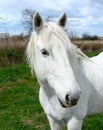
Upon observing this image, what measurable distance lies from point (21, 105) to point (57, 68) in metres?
4.12

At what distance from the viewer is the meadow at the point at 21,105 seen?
5841 mm

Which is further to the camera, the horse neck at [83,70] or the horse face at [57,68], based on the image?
the horse neck at [83,70]

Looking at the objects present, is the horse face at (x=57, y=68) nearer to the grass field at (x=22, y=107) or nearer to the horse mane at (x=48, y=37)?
the horse mane at (x=48, y=37)

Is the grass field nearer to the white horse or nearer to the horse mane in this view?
the white horse

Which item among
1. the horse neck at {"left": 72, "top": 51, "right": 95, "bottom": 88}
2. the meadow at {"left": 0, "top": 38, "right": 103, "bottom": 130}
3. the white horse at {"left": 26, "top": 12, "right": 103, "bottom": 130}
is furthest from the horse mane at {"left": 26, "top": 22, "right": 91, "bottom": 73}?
the meadow at {"left": 0, "top": 38, "right": 103, "bottom": 130}

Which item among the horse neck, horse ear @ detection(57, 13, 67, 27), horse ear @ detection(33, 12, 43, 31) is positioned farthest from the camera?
the horse neck

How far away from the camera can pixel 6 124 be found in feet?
19.8

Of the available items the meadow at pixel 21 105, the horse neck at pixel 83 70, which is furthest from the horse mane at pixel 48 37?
the meadow at pixel 21 105

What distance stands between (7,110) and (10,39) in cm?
827

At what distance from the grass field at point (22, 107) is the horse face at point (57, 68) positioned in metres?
2.34

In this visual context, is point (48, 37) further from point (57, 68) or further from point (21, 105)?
point (21, 105)

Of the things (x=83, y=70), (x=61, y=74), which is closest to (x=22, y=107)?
(x=83, y=70)

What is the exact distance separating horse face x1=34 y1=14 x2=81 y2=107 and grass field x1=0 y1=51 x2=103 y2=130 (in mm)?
2338

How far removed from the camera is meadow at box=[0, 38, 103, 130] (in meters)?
5.84
